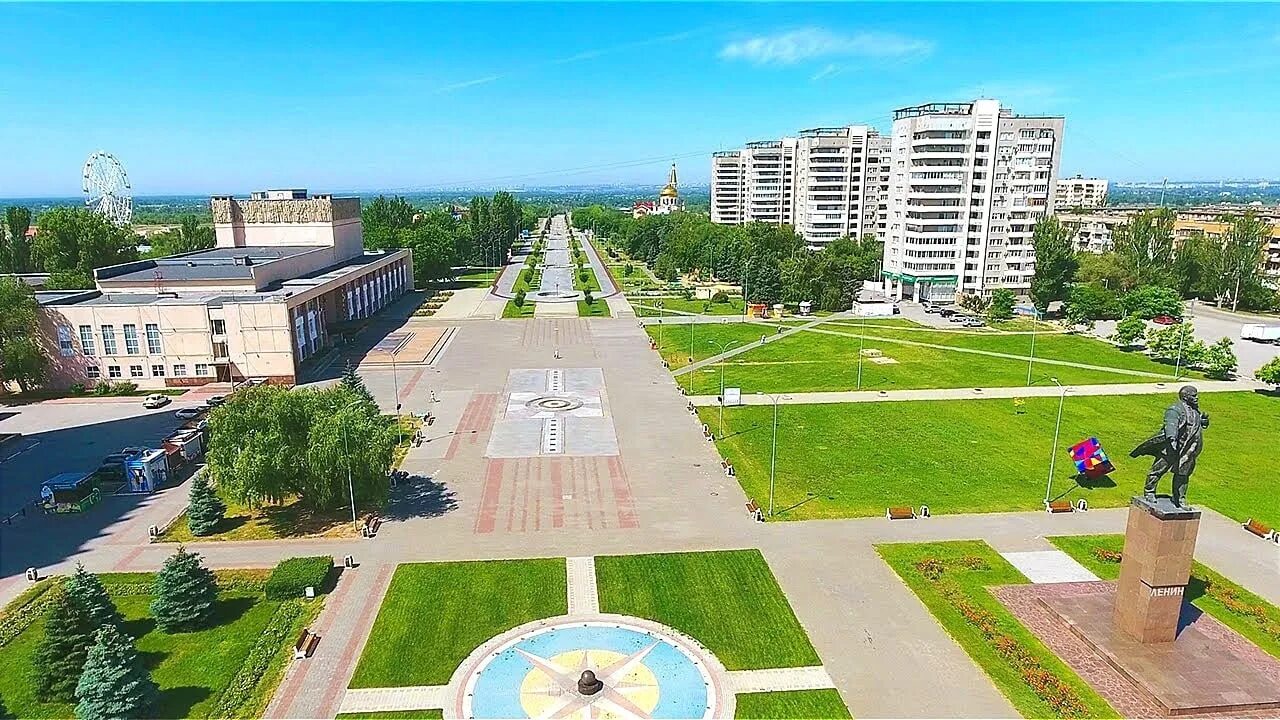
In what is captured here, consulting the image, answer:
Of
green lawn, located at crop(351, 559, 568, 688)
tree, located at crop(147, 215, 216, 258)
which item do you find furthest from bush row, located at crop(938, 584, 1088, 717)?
tree, located at crop(147, 215, 216, 258)

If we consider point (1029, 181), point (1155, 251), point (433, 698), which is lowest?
point (433, 698)

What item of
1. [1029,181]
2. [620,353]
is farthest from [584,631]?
[1029,181]

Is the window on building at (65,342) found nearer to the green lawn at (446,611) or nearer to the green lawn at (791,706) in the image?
the green lawn at (446,611)

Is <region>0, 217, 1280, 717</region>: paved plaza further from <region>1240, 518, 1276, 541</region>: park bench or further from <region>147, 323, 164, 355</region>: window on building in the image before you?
<region>147, 323, 164, 355</region>: window on building

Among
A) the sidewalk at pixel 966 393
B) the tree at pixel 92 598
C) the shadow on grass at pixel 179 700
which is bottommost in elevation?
the shadow on grass at pixel 179 700

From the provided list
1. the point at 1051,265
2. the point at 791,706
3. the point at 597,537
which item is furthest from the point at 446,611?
the point at 1051,265

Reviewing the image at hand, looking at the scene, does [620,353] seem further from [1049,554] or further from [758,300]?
[1049,554]

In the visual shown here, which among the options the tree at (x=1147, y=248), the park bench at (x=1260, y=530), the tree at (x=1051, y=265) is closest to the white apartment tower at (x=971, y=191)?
the tree at (x=1051, y=265)
